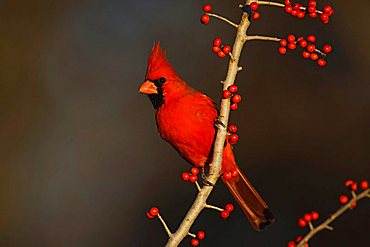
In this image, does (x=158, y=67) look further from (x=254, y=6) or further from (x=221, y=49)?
(x=254, y=6)

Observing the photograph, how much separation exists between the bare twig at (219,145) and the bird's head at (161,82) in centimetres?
82

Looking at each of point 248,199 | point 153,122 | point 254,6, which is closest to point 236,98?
point 254,6

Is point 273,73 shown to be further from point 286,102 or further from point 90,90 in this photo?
point 90,90

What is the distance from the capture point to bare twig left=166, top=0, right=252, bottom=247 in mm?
2150

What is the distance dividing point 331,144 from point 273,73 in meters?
0.78

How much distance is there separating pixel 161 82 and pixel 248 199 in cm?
67

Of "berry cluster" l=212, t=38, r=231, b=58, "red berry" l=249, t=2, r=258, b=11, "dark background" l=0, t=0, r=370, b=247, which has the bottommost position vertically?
"dark background" l=0, t=0, r=370, b=247

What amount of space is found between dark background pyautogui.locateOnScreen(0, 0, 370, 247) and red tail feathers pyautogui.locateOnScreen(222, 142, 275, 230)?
2261mm

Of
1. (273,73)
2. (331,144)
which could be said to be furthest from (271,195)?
(273,73)

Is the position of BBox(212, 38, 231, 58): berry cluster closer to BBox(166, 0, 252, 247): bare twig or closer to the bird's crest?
BBox(166, 0, 252, 247): bare twig

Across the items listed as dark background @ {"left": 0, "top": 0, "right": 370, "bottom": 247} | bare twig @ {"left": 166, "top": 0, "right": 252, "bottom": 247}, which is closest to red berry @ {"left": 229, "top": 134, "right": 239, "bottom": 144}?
bare twig @ {"left": 166, "top": 0, "right": 252, "bottom": 247}

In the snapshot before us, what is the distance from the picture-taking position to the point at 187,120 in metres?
3.01

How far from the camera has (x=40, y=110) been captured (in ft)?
22.2

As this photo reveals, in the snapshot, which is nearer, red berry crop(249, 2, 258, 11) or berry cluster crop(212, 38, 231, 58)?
red berry crop(249, 2, 258, 11)
